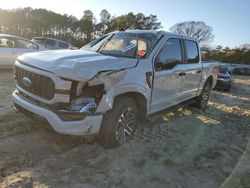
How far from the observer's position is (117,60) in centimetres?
413

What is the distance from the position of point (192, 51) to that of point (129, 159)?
11.5 feet

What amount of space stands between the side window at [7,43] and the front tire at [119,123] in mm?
7976

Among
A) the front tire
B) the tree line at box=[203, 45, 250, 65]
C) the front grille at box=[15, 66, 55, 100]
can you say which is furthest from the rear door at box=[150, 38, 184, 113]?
the tree line at box=[203, 45, 250, 65]

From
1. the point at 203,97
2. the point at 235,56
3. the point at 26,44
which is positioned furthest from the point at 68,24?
the point at 203,97

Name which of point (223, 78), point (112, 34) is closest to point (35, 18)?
point (223, 78)

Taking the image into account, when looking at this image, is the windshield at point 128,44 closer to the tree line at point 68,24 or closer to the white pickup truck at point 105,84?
the white pickup truck at point 105,84

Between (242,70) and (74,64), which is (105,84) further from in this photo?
(242,70)

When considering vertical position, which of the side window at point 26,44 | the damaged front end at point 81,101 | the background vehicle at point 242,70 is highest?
the damaged front end at point 81,101

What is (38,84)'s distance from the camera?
3.79 metres

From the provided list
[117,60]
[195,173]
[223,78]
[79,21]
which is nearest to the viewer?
[195,173]

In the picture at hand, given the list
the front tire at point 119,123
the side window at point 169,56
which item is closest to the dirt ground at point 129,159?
the front tire at point 119,123

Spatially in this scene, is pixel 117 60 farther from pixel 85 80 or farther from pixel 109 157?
pixel 109 157

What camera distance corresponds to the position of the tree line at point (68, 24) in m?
48.5

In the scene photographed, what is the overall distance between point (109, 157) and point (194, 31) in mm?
68350
